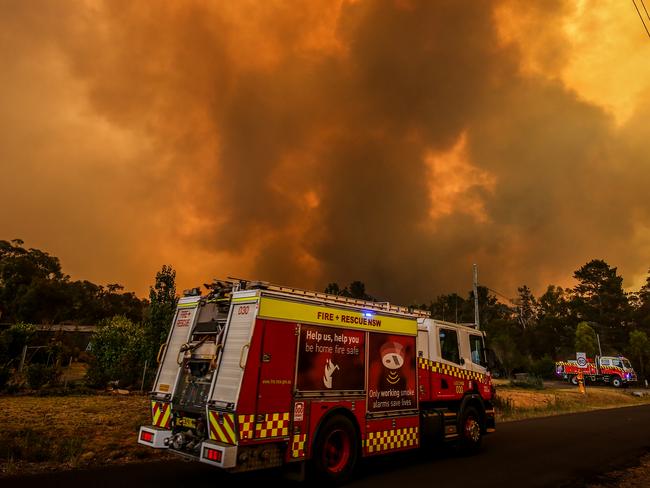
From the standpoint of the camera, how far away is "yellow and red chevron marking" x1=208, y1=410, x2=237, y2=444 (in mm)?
6242

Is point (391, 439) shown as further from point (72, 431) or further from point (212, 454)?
point (72, 431)

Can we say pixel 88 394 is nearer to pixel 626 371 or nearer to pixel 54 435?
pixel 54 435

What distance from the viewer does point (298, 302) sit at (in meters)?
7.41

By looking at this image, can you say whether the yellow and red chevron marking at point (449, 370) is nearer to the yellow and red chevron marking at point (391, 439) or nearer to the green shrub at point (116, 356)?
the yellow and red chevron marking at point (391, 439)

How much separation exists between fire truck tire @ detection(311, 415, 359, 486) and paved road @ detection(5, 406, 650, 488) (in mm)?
393

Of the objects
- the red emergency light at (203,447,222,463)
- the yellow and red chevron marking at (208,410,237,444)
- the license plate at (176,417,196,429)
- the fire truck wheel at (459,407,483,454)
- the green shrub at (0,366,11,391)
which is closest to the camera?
the red emergency light at (203,447,222,463)

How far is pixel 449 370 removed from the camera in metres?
10.3

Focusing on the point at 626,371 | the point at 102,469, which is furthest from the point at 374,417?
the point at 626,371

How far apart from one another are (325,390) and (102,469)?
4.42 metres

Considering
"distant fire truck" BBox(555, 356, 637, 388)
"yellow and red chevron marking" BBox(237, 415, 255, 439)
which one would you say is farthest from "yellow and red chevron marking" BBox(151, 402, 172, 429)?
"distant fire truck" BBox(555, 356, 637, 388)

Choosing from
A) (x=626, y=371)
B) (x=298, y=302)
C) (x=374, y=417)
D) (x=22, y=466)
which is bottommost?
(x=22, y=466)

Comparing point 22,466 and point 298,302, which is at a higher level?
point 298,302

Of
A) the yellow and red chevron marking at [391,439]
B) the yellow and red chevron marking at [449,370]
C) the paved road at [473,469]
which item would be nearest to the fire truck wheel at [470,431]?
the paved road at [473,469]

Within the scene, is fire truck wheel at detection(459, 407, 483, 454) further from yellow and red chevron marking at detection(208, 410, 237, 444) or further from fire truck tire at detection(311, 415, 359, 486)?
yellow and red chevron marking at detection(208, 410, 237, 444)
